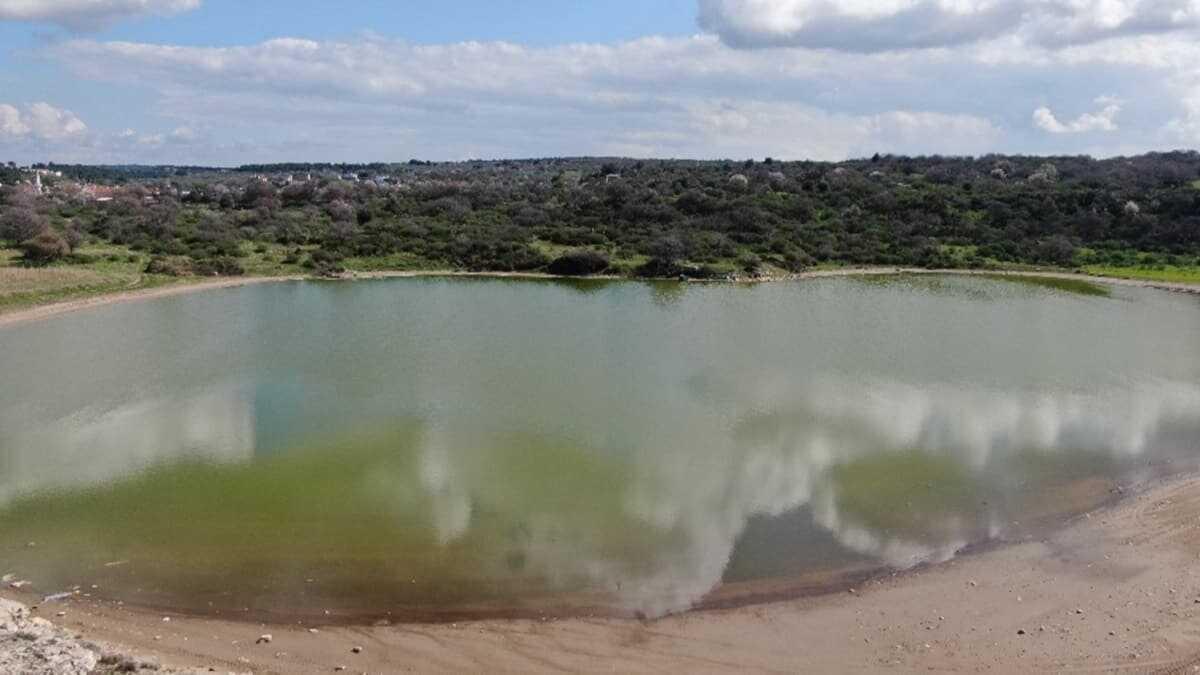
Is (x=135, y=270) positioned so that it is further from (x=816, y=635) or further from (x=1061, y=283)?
(x=1061, y=283)

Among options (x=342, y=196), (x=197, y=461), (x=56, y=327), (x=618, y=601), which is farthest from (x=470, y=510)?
(x=342, y=196)

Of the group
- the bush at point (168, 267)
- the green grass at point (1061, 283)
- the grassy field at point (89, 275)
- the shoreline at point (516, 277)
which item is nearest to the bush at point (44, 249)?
the grassy field at point (89, 275)

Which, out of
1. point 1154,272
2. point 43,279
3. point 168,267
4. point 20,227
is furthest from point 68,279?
point 1154,272

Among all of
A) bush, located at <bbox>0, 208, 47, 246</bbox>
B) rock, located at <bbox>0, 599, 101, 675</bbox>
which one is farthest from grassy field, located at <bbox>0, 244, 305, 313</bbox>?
rock, located at <bbox>0, 599, 101, 675</bbox>

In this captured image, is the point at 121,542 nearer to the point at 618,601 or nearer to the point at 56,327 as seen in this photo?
Result: the point at 618,601

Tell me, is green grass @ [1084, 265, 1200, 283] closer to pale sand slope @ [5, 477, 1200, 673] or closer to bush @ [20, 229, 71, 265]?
pale sand slope @ [5, 477, 1200, 673]

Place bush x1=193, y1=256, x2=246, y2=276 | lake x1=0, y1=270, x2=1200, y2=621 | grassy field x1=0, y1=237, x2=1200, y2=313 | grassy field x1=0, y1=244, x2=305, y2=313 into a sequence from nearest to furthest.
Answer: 1. lake x1=0, y1=270, x2=1200, y2=621
2. grassy field x1=0, y1=244, x2=305, y2=313
3. grassy field x1=0, y1=237, x2=1200, y2=313
4. bush x1=193, y1=256, x2=246, y2=276

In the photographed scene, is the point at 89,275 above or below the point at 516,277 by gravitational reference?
below
